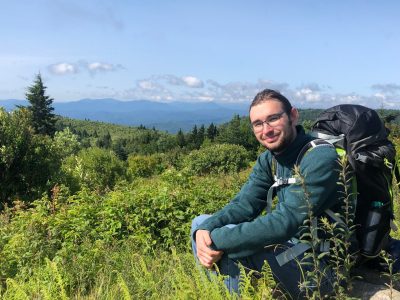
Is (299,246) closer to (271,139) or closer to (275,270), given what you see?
(275,270)

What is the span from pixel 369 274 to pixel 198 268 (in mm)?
1337

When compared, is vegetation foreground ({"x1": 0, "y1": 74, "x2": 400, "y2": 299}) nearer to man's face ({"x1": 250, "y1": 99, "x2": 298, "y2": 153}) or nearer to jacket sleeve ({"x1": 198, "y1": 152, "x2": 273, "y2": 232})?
jacket sleeve ({"x1": 198, "y1": 152, "x2": 273, "y2": 232})

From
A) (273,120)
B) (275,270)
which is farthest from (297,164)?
(275,270)

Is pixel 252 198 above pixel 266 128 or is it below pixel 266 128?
below

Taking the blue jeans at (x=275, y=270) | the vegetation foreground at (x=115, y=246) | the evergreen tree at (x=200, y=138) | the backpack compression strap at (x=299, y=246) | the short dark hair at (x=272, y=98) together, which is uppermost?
the short dark hair at (x=272, y=98)

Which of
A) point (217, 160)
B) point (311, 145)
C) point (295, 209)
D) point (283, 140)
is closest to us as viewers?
point (295, 209)

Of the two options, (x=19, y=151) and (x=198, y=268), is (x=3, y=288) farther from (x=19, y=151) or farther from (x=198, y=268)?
(x=19, y=151)

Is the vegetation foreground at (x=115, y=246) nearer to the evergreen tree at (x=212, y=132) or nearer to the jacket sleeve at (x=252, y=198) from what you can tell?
the jacket sleeve at (x=252, y=198)

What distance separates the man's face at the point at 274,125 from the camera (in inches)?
110

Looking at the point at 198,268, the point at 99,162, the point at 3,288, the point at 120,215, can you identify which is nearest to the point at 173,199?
the point at 120,215

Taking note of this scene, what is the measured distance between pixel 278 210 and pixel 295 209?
11 centimetres

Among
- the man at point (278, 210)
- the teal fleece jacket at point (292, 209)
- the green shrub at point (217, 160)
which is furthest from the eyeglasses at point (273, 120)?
the green shrub at point (217, 160)

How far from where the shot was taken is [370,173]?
2.68 metres

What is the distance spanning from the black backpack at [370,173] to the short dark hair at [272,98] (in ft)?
1.10
